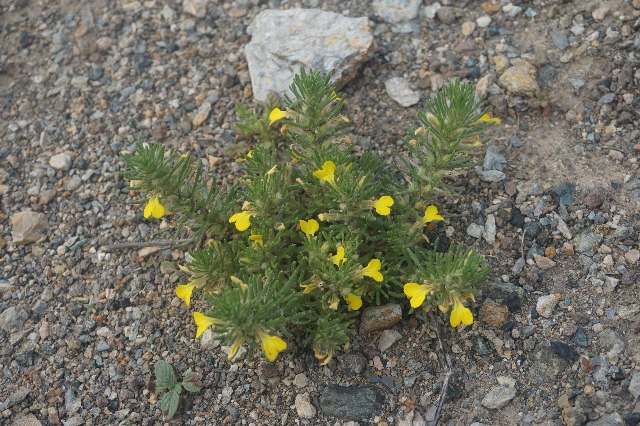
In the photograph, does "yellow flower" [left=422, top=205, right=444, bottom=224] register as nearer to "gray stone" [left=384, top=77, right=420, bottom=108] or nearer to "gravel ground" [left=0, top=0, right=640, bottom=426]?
"gravel ground" [left=0, top=0, right=640, bottom=426]

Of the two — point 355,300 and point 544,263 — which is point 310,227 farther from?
point 544,263

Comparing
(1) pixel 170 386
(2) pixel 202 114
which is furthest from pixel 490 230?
(2) pixel 202 114

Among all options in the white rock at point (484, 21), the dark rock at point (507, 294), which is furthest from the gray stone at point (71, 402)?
the white rock at point (484, 21)

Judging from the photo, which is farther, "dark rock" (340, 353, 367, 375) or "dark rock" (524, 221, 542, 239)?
"dark rock" (524, 221, 542, 239)

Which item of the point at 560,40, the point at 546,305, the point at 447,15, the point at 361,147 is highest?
the point at 447,15

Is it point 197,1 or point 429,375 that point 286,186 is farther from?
point 197,1

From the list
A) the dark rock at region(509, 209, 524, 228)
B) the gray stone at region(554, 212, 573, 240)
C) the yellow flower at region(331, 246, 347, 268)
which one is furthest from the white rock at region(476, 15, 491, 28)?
the yellow flower at region(331, 246, 347, 268)
